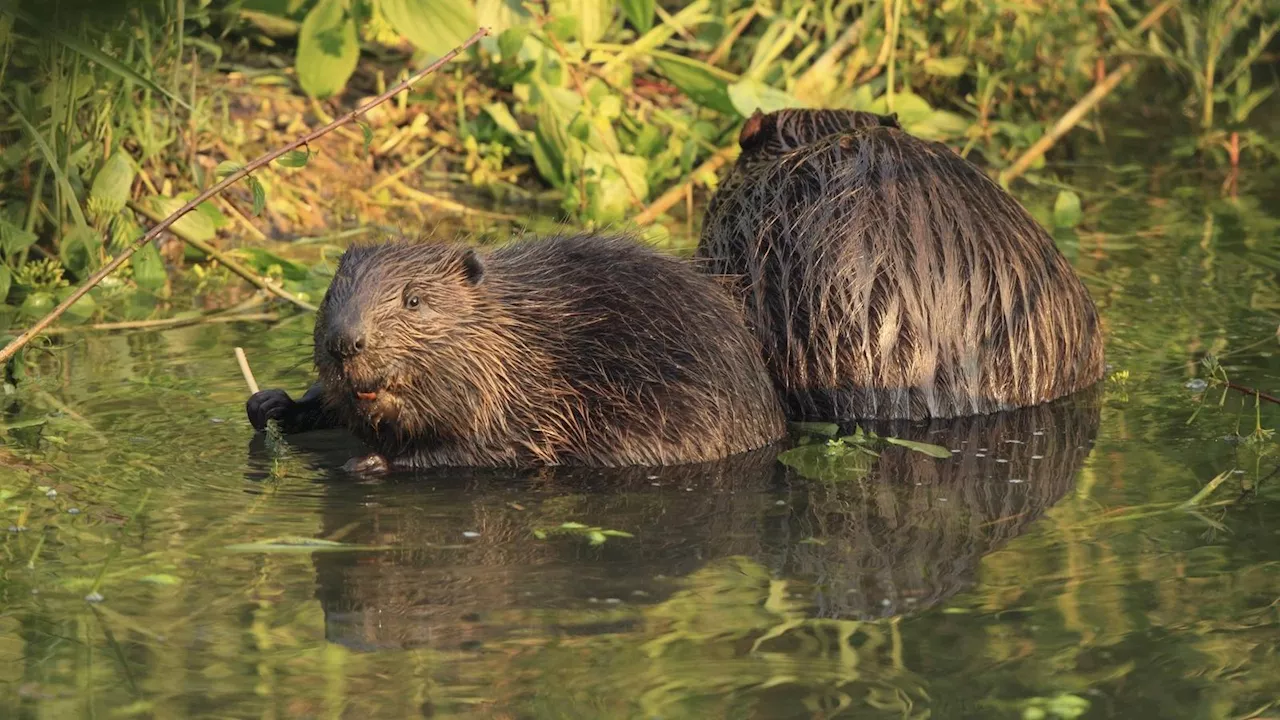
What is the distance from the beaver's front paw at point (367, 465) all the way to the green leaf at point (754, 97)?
2.54 metres

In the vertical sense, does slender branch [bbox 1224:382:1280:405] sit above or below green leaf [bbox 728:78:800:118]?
below

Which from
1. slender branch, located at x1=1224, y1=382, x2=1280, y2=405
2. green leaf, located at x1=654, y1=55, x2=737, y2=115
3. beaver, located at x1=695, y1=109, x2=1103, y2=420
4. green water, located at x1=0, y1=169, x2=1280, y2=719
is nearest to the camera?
green water, located at x1=0, y1=169, x2=1280, y2=719

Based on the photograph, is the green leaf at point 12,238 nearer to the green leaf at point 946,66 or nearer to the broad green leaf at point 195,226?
the broad green leaf at point 195,226

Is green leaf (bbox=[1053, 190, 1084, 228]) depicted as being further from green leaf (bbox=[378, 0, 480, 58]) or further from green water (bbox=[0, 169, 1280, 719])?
green leaf (bbox=[378, 0, 480, 58])

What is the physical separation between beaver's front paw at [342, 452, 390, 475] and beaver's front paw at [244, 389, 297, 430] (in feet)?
1.06

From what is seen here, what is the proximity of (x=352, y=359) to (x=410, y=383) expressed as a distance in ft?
0.64

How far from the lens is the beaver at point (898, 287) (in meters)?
4.95

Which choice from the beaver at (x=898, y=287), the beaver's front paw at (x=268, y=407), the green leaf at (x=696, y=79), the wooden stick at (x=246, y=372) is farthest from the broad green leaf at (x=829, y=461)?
the green leaf at (x=696, y=79)

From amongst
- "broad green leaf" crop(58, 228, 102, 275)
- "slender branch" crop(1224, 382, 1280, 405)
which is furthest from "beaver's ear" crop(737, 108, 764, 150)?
"broad green leaf" crop(58, 228, 102, 275)

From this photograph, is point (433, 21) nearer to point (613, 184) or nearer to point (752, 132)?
point (752, 132)

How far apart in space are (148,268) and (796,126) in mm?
2075

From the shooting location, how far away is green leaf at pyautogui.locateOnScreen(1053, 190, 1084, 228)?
7.00 m

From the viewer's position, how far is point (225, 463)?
178 inches

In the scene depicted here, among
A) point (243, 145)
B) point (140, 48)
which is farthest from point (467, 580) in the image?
point (243, 145)
